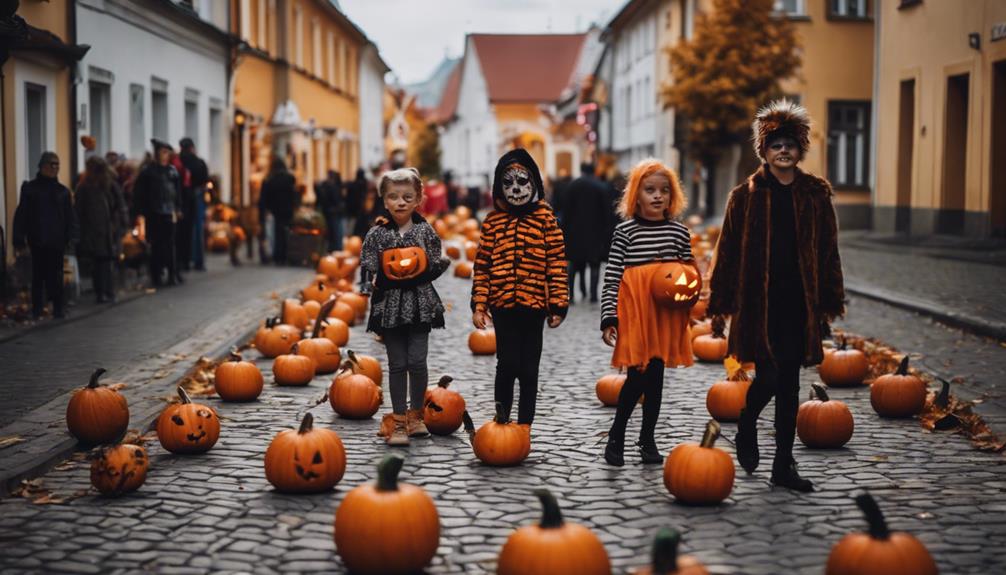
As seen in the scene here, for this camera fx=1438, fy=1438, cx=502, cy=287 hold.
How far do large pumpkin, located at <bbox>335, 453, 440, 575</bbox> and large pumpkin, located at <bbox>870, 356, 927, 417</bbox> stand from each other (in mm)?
4684

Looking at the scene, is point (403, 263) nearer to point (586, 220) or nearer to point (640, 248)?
point (640, 248)

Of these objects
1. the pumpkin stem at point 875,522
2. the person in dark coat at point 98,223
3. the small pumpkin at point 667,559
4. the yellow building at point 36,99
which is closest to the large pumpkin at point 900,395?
the pumpkin stem at point 875,522

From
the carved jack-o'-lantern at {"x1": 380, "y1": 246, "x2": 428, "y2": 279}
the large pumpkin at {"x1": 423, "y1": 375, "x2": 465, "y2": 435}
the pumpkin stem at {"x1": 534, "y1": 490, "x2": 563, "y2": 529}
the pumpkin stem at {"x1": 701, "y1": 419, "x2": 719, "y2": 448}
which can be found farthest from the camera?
the large pumpkin at {"x1": 423, "y1": 375, "x2": 465, "y2": 435}

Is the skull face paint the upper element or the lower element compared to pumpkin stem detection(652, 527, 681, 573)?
upper

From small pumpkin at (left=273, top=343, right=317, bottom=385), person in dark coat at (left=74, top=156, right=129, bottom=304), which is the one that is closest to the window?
person in dark coat at (left=74, top=156, right=129, bottom=304)

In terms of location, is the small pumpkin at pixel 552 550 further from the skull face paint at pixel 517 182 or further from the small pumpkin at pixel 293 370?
the small pumpkin at pixel 293 370

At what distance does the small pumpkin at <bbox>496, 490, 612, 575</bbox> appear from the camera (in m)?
5.02

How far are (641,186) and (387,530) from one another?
9.76ft

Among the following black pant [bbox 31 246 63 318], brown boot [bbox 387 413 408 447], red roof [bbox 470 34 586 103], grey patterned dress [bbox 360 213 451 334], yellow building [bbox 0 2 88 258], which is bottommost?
brown boot [bbox 387 413 408 447]

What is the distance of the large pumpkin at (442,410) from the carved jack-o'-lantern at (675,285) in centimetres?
160

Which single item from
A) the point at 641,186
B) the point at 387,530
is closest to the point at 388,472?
the point at 387,530

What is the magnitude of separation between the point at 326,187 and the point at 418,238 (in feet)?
63.5

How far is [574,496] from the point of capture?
6984 millimetres

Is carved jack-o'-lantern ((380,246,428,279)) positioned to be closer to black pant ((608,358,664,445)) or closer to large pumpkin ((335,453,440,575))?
black pant ((608,358,664,445))
